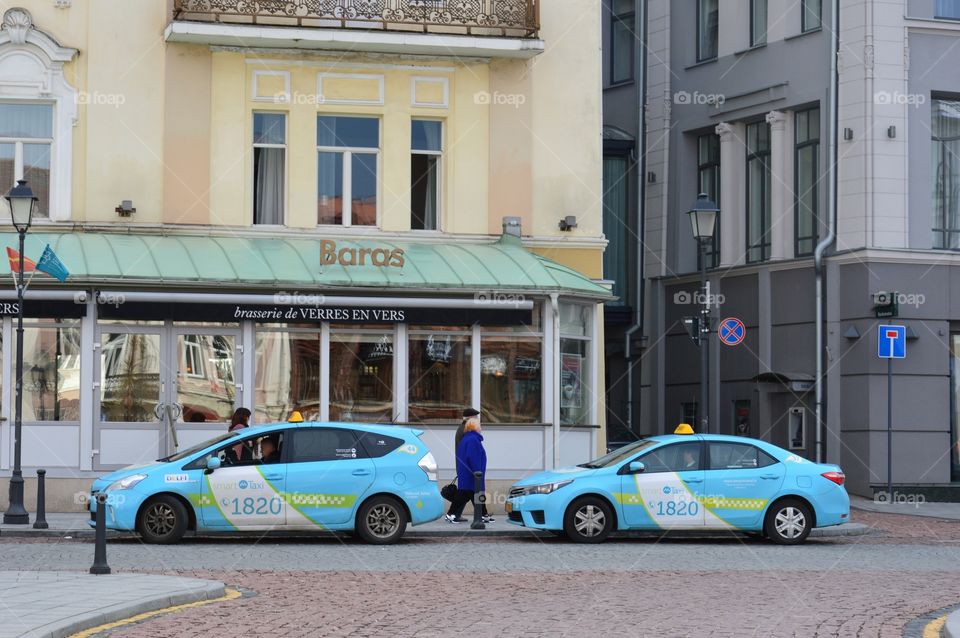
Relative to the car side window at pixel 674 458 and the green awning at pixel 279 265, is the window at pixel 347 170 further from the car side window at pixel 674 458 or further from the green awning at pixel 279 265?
the car side window at pixel 674 458

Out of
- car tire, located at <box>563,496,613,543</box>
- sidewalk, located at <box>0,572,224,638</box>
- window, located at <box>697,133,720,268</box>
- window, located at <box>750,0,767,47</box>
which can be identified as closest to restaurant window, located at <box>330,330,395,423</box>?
car tire, located at <box>563,496,613,543</box>

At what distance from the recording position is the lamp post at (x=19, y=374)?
22688 mm

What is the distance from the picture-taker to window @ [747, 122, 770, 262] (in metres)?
35.0

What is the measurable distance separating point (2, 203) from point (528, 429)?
31.1 feet

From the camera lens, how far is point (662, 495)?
21578 mm

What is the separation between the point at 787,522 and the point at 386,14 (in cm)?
1136

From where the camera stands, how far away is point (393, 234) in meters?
28.2

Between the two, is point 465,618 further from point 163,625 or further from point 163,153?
point 163,153

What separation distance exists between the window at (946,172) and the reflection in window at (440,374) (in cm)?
1076

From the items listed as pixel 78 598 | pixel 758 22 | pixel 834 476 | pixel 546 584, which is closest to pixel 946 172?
pixel 758 22

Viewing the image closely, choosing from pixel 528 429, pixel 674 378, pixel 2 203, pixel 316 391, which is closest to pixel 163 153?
pixel 2 203

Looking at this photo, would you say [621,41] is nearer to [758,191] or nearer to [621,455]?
[758,191]

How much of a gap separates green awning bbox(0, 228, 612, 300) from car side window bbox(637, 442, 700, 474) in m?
5.48

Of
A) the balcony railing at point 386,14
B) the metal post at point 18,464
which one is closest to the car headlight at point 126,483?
the metal post at point 18,464
